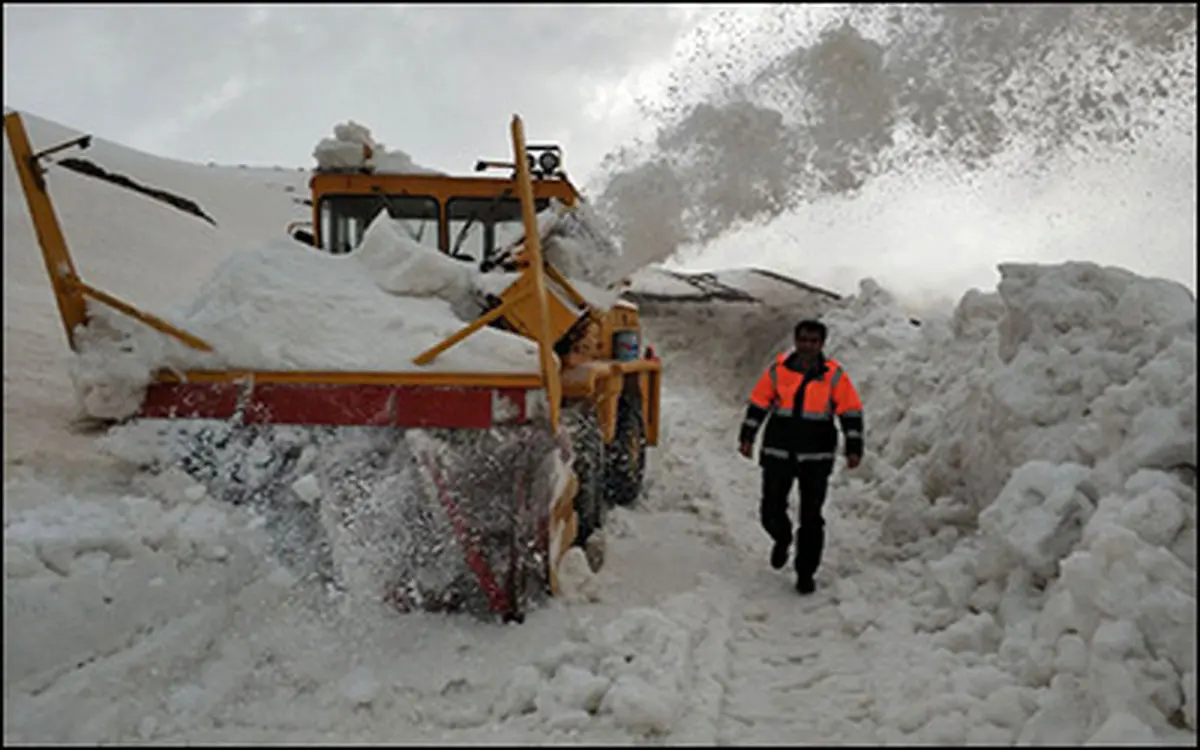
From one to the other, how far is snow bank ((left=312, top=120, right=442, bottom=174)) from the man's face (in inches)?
90.0

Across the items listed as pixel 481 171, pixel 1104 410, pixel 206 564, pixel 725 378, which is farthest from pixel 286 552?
pixel 725 378

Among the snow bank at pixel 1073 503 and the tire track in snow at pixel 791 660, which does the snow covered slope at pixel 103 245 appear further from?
the snow bank at pixel 1073 503

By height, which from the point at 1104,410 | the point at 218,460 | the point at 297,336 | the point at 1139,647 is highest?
the point at 297,336

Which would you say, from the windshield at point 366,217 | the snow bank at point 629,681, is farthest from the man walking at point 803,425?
the windshield at point 366,217

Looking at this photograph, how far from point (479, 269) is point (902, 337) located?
534cm

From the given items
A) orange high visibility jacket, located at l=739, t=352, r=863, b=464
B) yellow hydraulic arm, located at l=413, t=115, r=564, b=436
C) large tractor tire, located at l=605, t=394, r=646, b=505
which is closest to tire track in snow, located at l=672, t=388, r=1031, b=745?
orange high visibility jacket, located at l=739, t=352, r=863, b=464

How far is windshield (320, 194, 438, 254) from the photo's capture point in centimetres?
557

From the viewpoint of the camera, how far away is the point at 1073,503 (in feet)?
11.9

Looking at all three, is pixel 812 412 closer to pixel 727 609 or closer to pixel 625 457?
pixel 727 609

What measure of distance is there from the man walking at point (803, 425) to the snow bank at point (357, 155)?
2299 mm

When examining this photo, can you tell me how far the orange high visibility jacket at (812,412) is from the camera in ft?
15.8

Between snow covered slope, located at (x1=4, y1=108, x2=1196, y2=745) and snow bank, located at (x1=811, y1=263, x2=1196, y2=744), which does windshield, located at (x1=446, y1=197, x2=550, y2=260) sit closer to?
snow covered slope, located at (x1=4, y1=108, x2=1196, y2=745)

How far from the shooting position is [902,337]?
922 cm

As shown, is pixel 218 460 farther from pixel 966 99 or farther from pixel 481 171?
pixel 966 99
